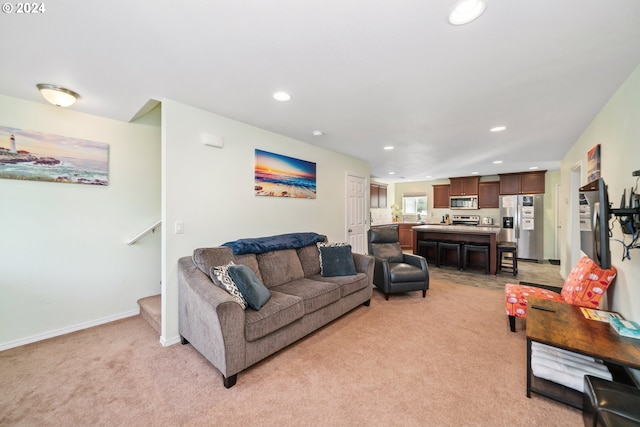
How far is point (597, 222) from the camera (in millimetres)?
1664

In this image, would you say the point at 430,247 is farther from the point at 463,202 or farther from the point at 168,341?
the point at 168,341

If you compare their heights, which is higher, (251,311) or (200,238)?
(200,238)

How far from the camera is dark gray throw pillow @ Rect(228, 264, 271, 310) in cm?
218

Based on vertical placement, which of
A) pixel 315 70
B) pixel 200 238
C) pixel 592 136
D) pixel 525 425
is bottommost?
pixel 525 425

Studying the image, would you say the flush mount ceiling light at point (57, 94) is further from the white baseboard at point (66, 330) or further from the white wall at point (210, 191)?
the white baseboard at point (66, 330)

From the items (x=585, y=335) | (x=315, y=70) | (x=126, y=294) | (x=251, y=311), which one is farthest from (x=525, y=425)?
(x=126, y=294)

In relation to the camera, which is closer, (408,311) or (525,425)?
(525,425)

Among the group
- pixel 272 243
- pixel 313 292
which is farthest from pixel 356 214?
pixel 313 292

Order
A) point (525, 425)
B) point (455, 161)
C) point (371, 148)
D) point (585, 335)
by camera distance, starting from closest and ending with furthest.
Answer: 1. point (525, 425)
2. point (585, 335)
3. point (371, 148)
4. point (455, 161)

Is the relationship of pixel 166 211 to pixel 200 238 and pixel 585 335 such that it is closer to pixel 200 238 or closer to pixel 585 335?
pixel 200 238

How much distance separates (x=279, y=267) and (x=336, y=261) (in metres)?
0.77

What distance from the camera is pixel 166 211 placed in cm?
249

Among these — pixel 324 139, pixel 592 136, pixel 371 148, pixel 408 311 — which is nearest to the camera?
pixel 592 136

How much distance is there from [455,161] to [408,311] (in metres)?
3.57
